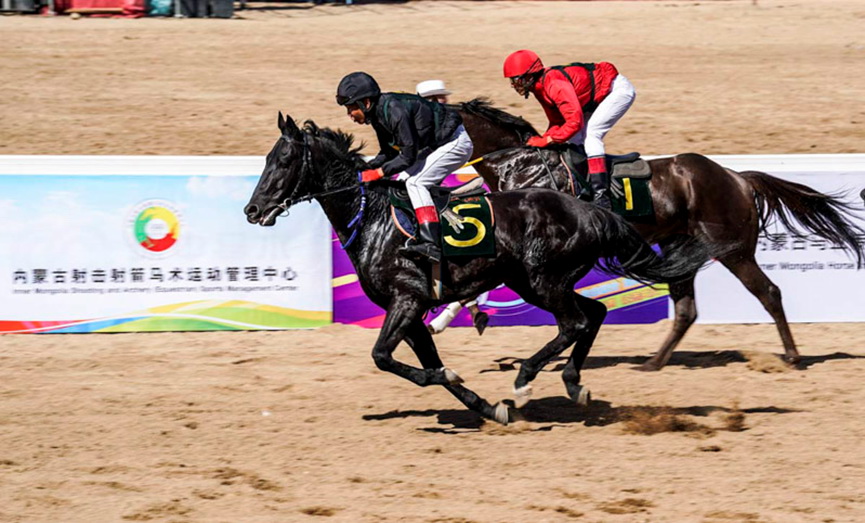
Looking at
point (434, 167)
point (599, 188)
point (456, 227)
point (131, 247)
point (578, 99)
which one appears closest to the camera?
point (456, 227)

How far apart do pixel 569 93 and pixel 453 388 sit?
2.64 m

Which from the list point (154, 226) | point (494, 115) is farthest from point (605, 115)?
point (154, 226)

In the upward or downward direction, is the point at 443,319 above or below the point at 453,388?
above

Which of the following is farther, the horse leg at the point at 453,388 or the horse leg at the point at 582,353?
the horse leg at the point at 582,353

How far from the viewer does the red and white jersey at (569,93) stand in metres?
8.75

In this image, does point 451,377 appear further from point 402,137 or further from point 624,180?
point 624,180

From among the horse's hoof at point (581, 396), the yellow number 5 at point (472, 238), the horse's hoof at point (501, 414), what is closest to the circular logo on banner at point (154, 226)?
the yellow number 5 at point (472, 238)

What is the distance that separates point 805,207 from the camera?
375 inches

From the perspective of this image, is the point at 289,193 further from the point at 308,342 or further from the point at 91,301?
the point at 91,301

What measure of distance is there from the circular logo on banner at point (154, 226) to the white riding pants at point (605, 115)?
3.56 m

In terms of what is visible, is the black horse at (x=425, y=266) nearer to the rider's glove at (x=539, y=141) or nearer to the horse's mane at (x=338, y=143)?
the horse's mane at (x=338, y=143)

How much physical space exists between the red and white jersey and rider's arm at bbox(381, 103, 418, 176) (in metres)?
1.77

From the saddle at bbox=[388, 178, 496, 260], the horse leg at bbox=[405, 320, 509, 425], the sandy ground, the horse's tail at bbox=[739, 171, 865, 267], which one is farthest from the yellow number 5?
the horse's tail at bbox=[739, 171, 865, 267]

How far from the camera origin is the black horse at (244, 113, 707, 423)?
24.1 feet
